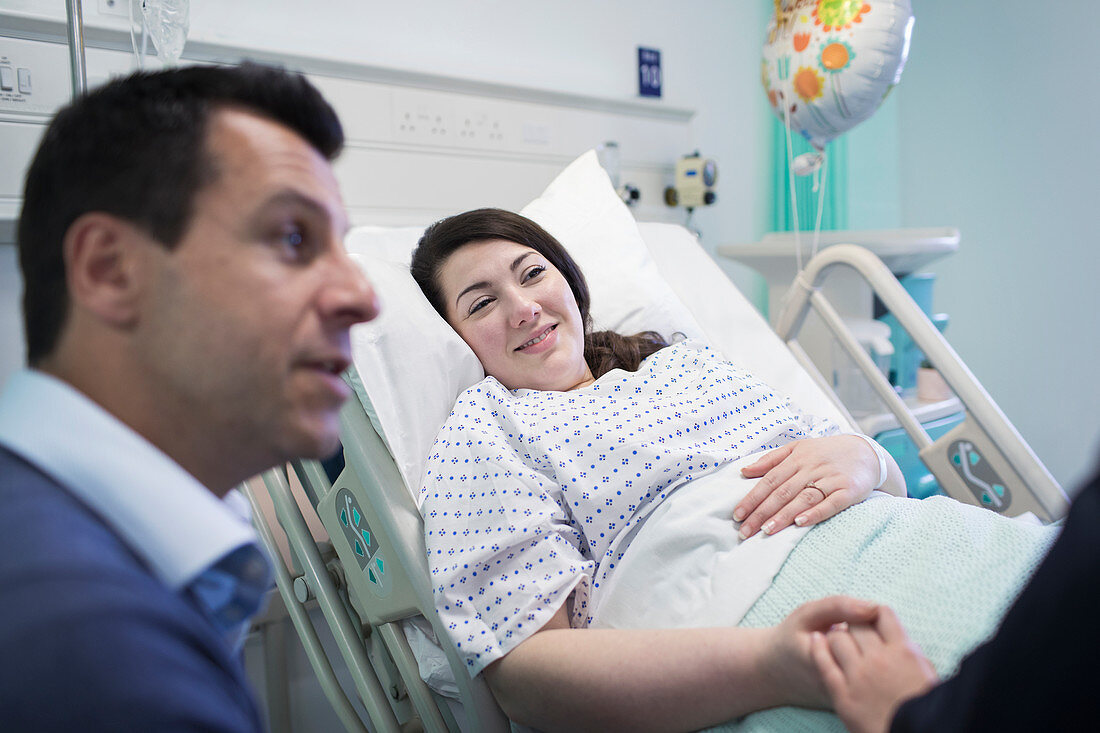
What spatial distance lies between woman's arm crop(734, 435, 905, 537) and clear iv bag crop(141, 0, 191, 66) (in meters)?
1.29

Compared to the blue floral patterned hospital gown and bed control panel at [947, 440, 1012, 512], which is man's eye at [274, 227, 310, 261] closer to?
the blue floral patterned hospital gown

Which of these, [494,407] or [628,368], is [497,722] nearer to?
[494,407]

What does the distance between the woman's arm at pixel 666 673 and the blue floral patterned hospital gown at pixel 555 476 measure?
0.06 m

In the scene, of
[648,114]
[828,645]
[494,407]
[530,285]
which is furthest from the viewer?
[648,114]

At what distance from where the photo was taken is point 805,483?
1.07 m

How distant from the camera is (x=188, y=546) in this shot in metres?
0.52

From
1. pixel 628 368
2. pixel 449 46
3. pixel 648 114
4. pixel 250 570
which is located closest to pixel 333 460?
pixel 628 368

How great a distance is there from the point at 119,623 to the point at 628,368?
1110mm

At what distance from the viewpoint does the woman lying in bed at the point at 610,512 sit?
85 cm

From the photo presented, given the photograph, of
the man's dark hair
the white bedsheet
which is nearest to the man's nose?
the man's dark hair

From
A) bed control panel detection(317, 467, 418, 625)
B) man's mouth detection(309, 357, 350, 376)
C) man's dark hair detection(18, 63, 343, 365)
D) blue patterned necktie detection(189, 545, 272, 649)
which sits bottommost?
bed control panel detection(317, 467, 418, 625)

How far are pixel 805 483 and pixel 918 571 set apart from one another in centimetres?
21

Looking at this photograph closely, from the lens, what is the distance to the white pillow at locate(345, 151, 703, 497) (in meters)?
1.26

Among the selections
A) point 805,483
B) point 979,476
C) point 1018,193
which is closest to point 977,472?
point 979,476
